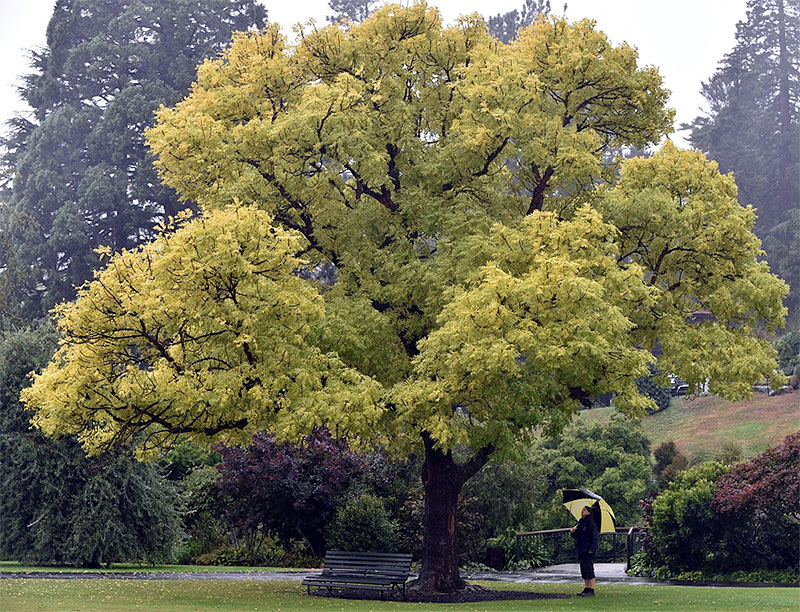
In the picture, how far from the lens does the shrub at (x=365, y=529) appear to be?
24.6 m

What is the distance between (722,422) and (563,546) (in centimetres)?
1704

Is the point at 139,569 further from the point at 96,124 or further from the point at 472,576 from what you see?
the point at 96,124

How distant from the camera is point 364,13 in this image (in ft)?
258

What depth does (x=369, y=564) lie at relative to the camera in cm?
1916

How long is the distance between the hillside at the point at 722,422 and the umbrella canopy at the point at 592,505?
2055 cm

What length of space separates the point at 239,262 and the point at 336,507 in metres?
11.9

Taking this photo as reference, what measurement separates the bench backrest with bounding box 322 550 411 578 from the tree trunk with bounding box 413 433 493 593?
1059mm

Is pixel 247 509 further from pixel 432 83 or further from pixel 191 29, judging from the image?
pixel 191 29

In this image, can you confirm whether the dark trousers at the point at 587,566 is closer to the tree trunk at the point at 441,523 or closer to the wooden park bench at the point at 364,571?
the tree trunk at the point at 441,523

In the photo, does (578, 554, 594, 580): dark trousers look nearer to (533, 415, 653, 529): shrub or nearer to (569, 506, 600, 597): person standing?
(569, 506, 600, 597): person standing

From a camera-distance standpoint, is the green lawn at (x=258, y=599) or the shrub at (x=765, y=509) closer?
the green lawn at (x=258, y=599)

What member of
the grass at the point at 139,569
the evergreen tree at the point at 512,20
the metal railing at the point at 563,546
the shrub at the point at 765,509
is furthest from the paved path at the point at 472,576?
the evergreen tree at the point at 512,20

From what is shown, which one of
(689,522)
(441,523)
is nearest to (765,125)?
(689,522)

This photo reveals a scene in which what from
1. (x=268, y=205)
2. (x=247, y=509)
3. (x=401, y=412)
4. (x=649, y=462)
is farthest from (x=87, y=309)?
(x=649, y=462)
